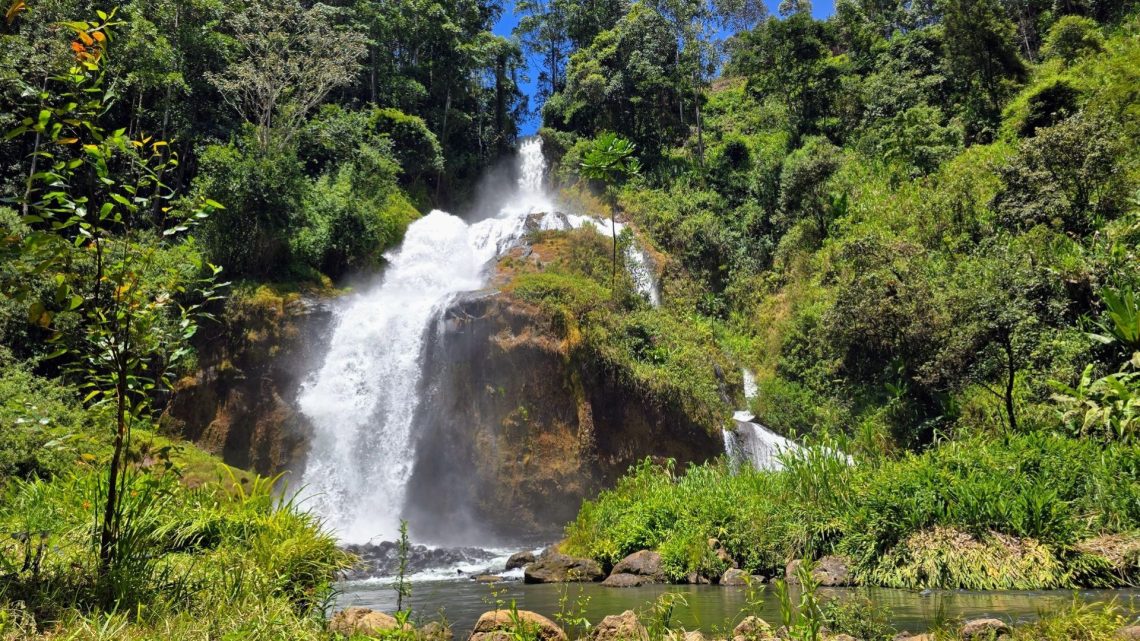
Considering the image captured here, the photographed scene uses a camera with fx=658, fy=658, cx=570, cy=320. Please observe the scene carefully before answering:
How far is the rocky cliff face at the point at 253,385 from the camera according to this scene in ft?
61.0

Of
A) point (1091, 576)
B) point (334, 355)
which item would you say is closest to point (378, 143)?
point (334, 355)

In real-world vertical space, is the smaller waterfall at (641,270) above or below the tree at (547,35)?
below

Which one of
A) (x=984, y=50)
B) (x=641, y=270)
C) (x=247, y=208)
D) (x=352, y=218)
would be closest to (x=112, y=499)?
(x=247, y=208)

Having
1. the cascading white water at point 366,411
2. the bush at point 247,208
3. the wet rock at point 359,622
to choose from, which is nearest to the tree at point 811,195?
the cascading white water at point 366,411

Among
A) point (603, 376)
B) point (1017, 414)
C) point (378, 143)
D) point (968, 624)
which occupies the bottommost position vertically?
point (968, 624)

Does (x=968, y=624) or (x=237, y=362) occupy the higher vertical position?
(x=237, y=362)

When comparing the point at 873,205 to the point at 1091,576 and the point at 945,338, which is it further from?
the point at 1091,576

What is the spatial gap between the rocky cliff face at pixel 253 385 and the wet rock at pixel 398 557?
523 centimetres

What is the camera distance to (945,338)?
14805mm

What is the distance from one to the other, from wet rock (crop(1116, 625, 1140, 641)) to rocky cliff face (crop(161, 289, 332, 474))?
18.0m

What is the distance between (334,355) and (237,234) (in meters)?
5.47

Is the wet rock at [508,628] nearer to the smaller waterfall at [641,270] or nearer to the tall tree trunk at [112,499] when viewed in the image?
the tall tree trunk at [112,499]

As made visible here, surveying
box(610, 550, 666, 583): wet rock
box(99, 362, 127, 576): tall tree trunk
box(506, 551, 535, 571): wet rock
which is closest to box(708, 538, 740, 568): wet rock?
box(610, 550, 666, 583): wet rock

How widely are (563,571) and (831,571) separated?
4275 millimetres
